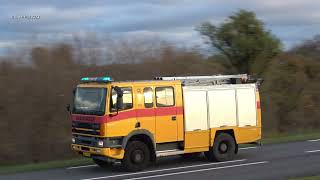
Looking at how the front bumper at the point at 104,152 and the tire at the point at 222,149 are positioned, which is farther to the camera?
the tire at the point at 222,149

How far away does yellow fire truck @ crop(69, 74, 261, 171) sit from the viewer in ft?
51.3

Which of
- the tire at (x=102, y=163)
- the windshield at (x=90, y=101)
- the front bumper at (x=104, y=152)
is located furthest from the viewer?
the tire at (x=102, y=163)

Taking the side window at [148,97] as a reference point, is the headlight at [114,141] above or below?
below

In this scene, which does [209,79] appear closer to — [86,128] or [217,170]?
[217,170]

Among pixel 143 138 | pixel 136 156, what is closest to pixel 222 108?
pixel 143 138

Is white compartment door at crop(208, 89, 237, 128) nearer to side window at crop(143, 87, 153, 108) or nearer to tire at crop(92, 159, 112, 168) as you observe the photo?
side window at crop(143, 87, 153, 108)

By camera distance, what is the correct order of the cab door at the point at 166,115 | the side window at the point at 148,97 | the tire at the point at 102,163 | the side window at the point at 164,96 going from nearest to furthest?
the side window at the point at 148,97 < the cab door at the point at 166,115 < the side window at the point at 164,96 < the tire at the point at 102,163

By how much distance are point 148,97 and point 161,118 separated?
70 cm

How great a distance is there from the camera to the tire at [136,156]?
52.1ft

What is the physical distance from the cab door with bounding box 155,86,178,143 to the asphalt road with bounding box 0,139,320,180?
91 cm

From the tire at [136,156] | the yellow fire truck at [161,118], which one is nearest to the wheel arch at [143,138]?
the yellow fire truck at [161,118]

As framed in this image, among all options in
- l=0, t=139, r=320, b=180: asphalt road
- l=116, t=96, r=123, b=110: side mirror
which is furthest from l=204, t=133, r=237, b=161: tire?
l=116, t=96, r=123, b=110: side mirror

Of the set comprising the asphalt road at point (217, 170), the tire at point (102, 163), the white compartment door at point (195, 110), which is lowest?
the asphalt road at point (217, 170)

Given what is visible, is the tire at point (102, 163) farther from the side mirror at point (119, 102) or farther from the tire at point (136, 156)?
the side mirror at point (119, 102)
